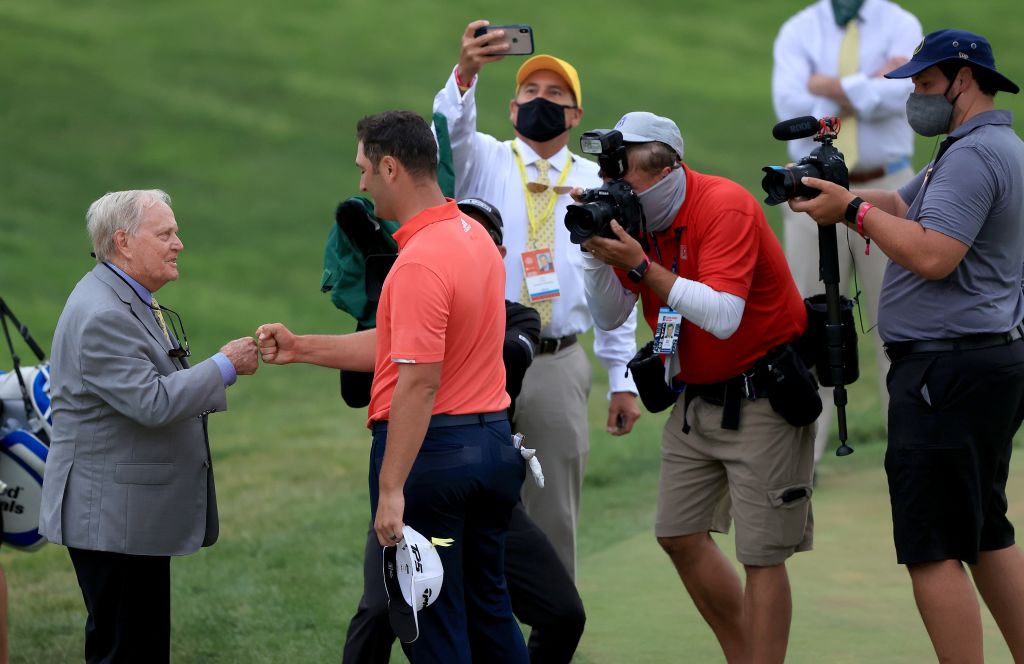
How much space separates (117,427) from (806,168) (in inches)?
87.9

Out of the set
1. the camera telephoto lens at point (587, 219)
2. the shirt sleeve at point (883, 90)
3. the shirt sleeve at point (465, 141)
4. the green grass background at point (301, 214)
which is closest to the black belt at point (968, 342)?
the camera telephoto lens at point (587, 219)

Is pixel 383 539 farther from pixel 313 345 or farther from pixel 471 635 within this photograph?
pixel 313 345

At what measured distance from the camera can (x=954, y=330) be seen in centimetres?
434

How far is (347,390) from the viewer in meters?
5.02

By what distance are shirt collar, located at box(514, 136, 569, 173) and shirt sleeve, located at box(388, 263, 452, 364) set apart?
1886 mm

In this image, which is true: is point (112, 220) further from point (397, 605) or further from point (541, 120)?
point (541, 120)

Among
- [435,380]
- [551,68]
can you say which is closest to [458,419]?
[435,380]

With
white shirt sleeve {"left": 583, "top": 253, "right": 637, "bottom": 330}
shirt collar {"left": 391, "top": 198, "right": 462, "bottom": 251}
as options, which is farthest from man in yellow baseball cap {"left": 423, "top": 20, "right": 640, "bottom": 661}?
shirt collar {"left": 391, "top": 198, "right": 462, "bottom": 251}

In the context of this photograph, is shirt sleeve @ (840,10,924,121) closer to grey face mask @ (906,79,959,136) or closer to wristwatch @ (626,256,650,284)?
grey face mask @ (906,79,959,136)

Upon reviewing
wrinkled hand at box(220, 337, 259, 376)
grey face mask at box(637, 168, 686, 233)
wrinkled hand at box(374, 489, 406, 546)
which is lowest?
wrinkled hand at box(374, 489, 406, 546)

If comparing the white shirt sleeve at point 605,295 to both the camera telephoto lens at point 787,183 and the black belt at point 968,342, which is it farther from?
the black belt at point 968,342

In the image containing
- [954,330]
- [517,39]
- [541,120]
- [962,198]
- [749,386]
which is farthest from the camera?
[541,120]

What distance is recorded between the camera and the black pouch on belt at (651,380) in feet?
15.9

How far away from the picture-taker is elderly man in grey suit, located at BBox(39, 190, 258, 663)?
4254 mm
